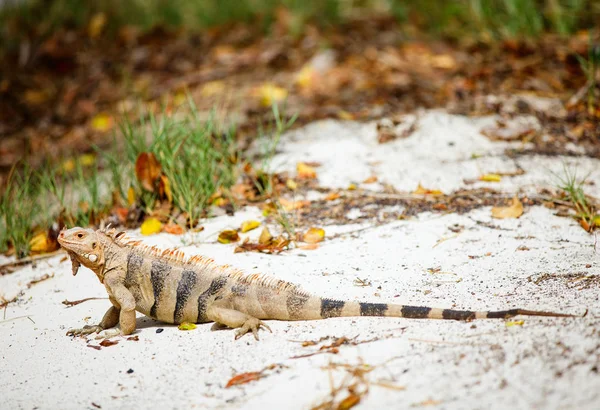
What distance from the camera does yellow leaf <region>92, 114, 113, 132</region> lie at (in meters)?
7.16

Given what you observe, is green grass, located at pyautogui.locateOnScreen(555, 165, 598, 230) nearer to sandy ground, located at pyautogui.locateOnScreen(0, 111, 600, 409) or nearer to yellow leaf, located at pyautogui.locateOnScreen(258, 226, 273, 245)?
sandy ground, located at pyautogui.locateOnScreen(0, 111, 600, 409)

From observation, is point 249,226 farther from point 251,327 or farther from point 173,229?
point 251,327

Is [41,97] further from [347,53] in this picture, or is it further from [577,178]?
[577,178]

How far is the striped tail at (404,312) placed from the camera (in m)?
2.74

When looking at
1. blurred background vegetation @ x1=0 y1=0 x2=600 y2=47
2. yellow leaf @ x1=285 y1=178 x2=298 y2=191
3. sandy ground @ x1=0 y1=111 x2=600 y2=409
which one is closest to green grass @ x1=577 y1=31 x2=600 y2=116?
blurred background vegetation @ x1=0 y1=0 x2=600 y2=47

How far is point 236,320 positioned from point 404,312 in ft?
2.65

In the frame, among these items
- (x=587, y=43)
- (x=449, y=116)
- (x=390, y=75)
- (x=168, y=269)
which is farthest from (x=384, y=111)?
(x=168, y=269)

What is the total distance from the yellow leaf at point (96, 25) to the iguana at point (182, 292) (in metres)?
6.56

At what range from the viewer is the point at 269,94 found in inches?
266

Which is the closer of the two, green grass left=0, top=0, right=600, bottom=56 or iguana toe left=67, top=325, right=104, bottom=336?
iguana toe left=67, top=325, right=104, bottom=336

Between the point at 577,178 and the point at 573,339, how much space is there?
238cm

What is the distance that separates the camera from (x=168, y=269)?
3.31 meters

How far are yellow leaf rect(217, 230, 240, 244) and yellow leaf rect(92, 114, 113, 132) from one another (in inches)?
139

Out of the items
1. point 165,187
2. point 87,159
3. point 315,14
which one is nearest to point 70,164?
point 87,159
